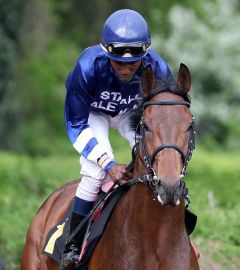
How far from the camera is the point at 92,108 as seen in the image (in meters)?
6.79

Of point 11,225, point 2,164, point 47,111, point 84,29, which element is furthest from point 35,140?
point 11,225

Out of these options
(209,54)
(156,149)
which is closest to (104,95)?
(156,149)

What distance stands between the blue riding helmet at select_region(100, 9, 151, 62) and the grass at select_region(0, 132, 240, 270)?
3.81 meters

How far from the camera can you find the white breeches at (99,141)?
6.65 meters

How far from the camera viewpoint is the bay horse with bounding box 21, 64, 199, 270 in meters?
5.27

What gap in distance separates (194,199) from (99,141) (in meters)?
4.78

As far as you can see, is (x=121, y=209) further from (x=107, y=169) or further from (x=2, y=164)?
(x=2, y=164)

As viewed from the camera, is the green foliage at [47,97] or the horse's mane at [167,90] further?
the green foliage at [47,97]

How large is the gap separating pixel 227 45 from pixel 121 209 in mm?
22331

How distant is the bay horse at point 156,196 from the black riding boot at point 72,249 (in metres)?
0.31

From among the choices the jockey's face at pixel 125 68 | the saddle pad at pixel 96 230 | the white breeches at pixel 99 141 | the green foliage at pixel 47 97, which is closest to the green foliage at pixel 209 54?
the green foliage at pixel 47 97

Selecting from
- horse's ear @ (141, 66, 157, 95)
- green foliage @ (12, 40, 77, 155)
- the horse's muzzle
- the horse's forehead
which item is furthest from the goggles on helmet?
green foliage @ (12, 40, 77, 155)

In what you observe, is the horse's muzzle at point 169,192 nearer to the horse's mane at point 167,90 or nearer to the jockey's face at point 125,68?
the horse's mane at point 167,90

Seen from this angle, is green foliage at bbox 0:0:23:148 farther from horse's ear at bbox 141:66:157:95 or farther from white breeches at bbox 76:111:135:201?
horse's ear at bbox 141:66:157:95
